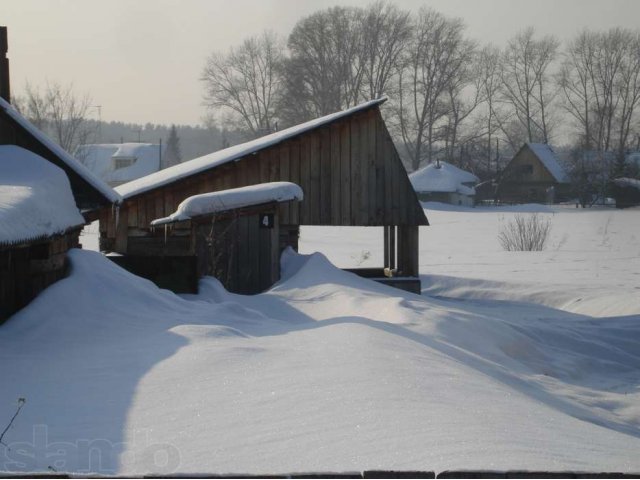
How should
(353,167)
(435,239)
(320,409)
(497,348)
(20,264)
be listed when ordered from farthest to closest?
(435,239) → (353,167) → (497,348) → (20,264) → (320,409)

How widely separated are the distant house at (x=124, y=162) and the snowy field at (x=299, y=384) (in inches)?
2439

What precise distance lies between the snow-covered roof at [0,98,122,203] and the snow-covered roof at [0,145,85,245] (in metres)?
0.40

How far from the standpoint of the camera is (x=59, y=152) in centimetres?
1309

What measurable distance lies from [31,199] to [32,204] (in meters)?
0.22

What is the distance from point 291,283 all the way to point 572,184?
6096cm

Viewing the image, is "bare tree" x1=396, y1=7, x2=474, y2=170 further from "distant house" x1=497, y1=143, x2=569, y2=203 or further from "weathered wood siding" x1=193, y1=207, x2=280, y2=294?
"weathered wood siding" x1=193, y1=207, x2=280, y2=294

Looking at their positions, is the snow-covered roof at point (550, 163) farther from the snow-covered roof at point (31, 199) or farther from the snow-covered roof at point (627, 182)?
the snow-covered roof at point (31, 199)

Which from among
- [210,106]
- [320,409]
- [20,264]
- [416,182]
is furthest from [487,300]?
[210,106]

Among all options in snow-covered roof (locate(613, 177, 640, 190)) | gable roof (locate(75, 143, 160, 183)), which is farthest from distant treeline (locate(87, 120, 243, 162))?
snow-covered roof (locate(613, 177, 640, 190))

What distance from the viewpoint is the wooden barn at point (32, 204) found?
26.6 feet

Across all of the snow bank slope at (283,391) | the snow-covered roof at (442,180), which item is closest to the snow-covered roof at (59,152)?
the snow bank slope at (283,391)

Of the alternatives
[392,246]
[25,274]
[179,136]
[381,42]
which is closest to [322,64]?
[381,42]

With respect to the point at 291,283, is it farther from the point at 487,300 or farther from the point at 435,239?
the point at 435,239

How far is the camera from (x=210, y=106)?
73.6 m
